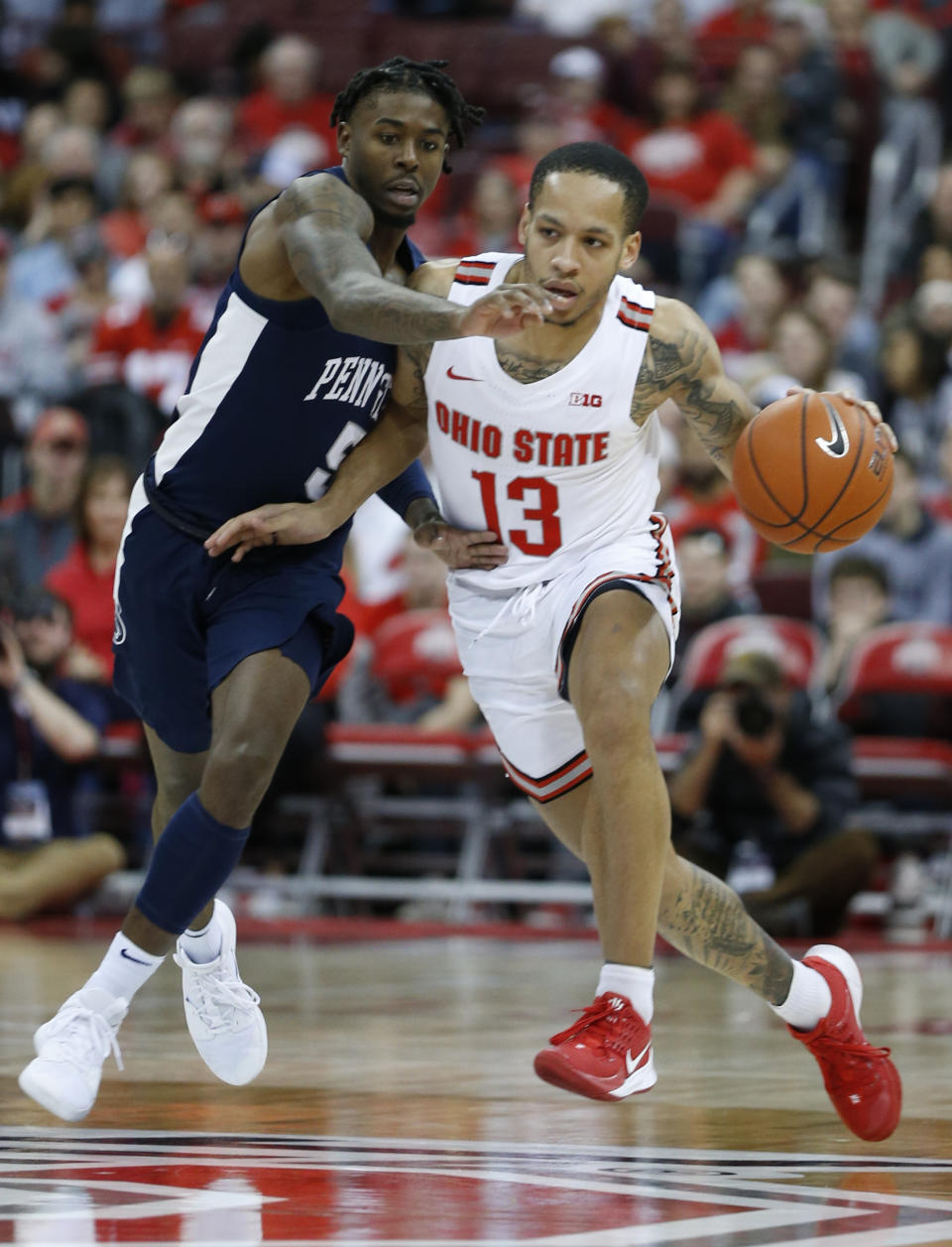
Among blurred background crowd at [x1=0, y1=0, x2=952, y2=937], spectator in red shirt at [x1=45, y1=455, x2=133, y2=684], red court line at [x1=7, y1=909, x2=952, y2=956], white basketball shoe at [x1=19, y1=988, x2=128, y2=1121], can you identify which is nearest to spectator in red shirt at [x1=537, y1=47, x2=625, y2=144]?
blurred background crowd at [x1=0, y1=0, x2=952, y2=937]

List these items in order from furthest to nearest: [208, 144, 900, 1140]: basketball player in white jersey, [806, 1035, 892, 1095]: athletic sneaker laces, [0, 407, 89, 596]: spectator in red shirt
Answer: [0, 407, 89, 596]: spectator in red shirt
[806, 1035, 892, 1095]: athletic sneaker laces
[208, 144, 900, 1140]: basketball player in white jersey

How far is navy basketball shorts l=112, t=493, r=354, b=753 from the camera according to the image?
15.5 feet

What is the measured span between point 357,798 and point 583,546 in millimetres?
5804

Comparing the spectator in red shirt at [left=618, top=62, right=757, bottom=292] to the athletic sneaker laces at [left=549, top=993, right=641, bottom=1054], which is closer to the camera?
the athletic sneaker laces at [left=549, top=993, right=641, bottom=1054]

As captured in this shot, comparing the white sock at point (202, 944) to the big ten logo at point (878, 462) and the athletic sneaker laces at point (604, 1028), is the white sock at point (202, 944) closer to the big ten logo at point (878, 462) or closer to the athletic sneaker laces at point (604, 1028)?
the athletic sneaker laces at point (604, 1028)

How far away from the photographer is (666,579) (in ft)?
15.2

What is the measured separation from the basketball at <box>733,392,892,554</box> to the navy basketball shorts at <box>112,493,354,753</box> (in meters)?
0.99

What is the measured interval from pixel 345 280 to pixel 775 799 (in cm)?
543

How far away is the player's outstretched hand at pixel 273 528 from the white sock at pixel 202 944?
33.2 inches

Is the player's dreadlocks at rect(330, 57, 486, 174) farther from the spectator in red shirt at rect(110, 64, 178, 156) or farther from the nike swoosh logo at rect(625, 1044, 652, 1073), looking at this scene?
the spectator in red shirt at rect(110, 64, 178, 156)

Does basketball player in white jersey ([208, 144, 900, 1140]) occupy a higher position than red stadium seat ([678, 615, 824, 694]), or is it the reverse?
red stadium seat ([678, 615, 824, 694])

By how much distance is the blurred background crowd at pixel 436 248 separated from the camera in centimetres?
1035

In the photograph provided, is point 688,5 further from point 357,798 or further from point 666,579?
point 666,579

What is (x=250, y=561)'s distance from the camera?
4.79 metres
